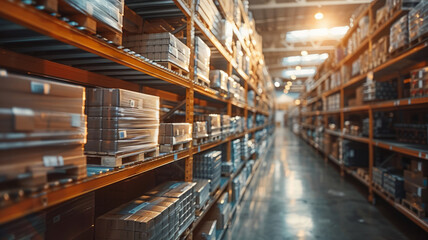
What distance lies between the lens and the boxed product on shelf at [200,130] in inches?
119

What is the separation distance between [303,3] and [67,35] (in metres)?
9.27

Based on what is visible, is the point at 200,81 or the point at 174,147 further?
the point at 200,81

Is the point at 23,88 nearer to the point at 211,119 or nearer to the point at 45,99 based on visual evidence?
the point at 45,99

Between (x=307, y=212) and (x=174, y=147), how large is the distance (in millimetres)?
3589

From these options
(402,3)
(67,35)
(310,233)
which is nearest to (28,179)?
(67,35)

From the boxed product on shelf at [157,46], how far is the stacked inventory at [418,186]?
409 centimetres

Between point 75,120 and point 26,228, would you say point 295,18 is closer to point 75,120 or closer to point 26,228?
point 75,120

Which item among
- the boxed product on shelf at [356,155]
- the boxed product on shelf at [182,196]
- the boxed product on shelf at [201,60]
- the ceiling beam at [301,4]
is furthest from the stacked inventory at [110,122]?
the ceiling beam at [301,4]

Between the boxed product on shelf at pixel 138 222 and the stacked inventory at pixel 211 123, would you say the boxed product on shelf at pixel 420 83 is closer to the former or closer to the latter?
the stacked inventory at pixel 211 123

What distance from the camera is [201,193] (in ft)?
10.1

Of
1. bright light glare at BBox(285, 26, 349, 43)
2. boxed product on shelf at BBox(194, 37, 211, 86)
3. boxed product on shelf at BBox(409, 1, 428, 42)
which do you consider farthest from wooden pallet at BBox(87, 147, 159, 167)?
bright light glare at BBox(285, 26, 349, 43)

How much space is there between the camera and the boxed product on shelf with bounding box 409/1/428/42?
3540 millimetres

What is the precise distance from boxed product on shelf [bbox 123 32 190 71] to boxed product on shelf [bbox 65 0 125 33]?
606 mm

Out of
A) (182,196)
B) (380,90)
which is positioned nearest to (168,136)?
(182,196)
